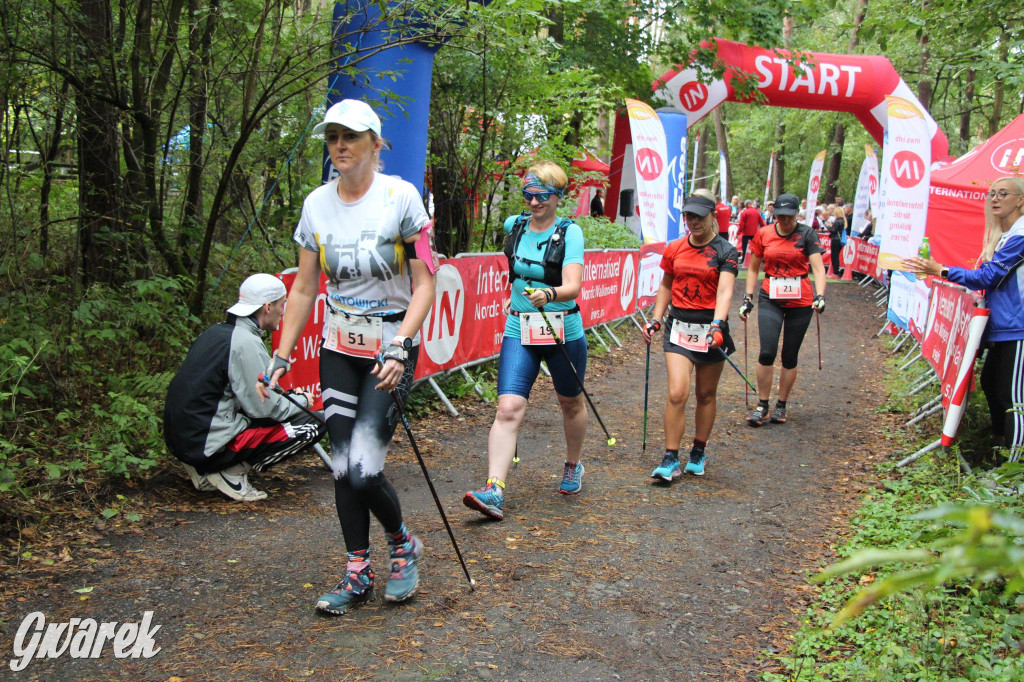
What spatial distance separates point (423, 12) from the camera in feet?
21.1

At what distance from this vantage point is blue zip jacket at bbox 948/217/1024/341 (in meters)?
5.82

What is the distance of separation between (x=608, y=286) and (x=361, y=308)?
32.6 feet

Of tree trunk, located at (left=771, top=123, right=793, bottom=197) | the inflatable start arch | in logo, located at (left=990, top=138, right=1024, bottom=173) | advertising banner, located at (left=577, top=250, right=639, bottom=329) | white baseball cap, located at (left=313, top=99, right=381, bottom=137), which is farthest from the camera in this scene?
tree trunk, located at (left=771, top=123, right=793, bottom=197)

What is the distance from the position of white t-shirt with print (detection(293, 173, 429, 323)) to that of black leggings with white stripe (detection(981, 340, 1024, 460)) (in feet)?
13.9

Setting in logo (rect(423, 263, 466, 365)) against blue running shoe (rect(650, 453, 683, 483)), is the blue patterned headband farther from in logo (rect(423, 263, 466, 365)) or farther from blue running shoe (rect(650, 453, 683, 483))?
in logo (rect(423, 263, 466, 365))

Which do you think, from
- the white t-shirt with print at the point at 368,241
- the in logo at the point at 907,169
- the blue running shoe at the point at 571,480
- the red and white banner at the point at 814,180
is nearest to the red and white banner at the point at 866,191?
the red and white banner at the point at 814,180

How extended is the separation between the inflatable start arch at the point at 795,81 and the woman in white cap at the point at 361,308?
48.6 feet

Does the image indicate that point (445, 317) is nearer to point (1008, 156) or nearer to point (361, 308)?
point (361, 308)

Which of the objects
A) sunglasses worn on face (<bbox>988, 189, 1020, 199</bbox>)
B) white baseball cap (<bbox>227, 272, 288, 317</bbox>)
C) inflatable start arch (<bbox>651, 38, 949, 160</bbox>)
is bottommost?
white baseball cap (<bbox>227, 272, 288, 317</bbox>)

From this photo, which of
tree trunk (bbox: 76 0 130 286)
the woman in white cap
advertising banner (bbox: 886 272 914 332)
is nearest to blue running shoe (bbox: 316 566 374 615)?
the woman in white cap

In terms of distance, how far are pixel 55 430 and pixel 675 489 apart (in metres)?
4.36

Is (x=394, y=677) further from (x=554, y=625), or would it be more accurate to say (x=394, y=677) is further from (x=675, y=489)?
(x=675, y=489)

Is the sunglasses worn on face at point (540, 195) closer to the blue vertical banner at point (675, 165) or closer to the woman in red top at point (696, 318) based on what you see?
the woman in red top at point (696, 318)

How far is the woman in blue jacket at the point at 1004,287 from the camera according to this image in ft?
19.1
